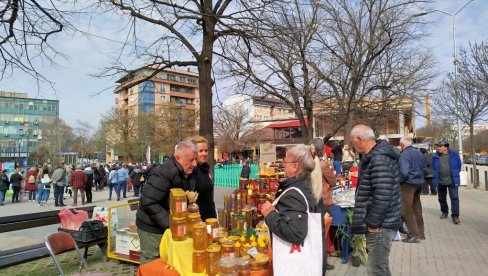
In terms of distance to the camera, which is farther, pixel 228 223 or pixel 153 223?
pixel 228 223

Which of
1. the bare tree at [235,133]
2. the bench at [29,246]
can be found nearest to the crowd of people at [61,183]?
the bench at [29,246]

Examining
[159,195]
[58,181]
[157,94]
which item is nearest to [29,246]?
[159,195]

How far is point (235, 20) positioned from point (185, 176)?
3.13 meters

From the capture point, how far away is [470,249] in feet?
20.1

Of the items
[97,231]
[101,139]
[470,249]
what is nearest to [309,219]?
[97,231]

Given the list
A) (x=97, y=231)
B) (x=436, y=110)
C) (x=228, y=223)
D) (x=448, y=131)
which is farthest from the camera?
(x=448, y=131)

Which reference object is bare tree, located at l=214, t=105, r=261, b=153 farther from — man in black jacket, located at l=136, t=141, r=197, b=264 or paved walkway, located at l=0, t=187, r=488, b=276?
man in black jacket, located at l=136, t=141, r=197, b=264

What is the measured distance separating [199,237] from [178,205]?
0.32 metres

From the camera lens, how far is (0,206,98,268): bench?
14.8 feet

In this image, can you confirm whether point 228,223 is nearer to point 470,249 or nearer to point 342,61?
point 470,249

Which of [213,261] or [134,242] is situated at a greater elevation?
[213,261]

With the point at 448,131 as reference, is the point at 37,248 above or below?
below

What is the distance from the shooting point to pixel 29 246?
5137mm

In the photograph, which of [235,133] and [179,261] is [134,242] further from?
[235,133]
